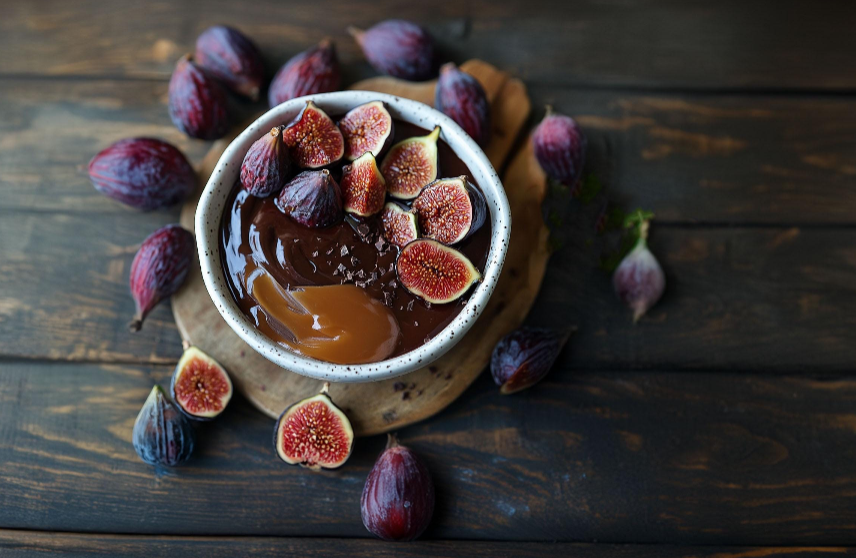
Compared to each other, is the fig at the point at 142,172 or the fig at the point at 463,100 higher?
the fig at the point at 463,100

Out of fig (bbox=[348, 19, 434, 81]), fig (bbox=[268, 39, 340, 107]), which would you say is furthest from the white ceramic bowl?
fig (bbox=[348, 19, 434, 81])

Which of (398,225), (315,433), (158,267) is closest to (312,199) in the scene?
(398,225)

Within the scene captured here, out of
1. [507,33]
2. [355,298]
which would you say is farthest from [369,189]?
[507,33]

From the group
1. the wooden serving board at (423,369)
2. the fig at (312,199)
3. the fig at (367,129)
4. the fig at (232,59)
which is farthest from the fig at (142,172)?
the fig at (367,129)

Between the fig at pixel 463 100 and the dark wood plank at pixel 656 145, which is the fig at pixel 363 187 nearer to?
the fig at pixel 463 100

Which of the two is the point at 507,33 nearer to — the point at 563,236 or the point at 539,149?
the point at 539,149

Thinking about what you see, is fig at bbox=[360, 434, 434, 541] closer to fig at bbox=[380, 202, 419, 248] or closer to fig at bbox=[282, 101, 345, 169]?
fig at bbox=[380, 202, 419, 248]
